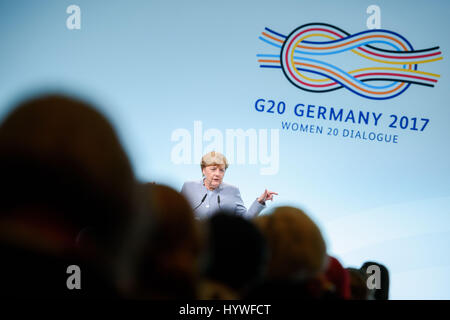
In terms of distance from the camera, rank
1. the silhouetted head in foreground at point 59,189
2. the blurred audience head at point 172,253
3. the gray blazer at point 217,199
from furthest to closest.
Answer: the gray blazer at point 217,199
the blurred audience head at point 172,253
the silhouetted head in foreground at point 59,189

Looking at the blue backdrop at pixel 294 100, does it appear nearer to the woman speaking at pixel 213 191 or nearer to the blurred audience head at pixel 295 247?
the woman speaking at pixel 213 191

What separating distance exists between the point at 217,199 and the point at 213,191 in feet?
0.25

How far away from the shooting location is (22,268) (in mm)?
554

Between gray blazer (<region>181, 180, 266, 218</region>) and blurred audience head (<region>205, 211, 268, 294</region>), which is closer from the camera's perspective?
blurred audience head (<region>205, 211, 268, 294</region>)

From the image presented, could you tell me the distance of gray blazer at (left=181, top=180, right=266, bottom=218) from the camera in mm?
4184

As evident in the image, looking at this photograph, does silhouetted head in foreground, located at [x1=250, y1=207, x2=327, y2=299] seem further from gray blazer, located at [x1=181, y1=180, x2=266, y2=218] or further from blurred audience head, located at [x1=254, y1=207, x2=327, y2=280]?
gray blazer, located at [x1=181, y1=180, x2=266, y2=218]

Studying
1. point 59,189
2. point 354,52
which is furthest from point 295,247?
point 354,52

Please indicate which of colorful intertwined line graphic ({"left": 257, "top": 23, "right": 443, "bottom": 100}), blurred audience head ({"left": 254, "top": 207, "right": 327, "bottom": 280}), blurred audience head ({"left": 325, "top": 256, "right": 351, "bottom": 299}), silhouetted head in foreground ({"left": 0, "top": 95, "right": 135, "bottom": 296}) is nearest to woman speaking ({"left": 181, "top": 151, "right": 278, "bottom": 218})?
colorful intertwined line graphic ({"left": 257, "top": 23, "right": 443, "bottom": 100})

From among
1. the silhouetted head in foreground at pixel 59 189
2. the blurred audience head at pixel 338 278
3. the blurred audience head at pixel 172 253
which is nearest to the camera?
the silhouetted head in foreground at pixel 59 189

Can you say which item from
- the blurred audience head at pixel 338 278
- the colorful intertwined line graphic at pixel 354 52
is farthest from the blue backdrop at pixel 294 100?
the blurred audience head at pixel 338 278

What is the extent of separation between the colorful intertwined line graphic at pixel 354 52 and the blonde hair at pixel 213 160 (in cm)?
111

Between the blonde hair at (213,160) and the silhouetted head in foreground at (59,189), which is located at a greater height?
the blonde hair at (213,160)

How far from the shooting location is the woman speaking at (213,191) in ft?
13.8
